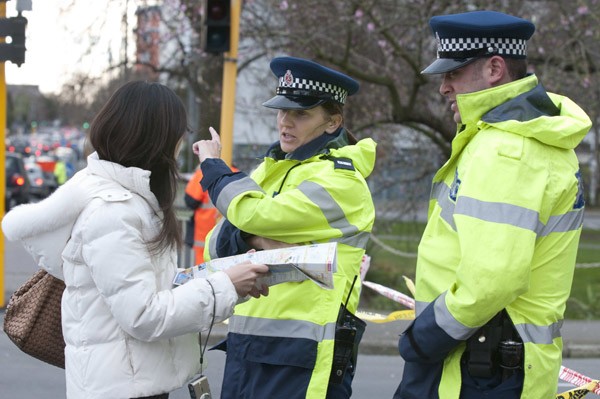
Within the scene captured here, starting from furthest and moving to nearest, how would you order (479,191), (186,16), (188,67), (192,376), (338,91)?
1. (188,67)
2. (186,16)
3. (338,91)
4. (192,376)
5. (479,191)

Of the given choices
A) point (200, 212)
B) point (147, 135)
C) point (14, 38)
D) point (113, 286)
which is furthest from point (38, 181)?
point (113, 286)

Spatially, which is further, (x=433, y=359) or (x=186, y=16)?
(x=186, y=16)

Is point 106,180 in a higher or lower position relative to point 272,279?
higher

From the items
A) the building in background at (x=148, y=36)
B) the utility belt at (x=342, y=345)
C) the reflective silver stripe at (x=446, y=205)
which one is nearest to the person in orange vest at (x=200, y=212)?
the building in background at (x=148, y=36)

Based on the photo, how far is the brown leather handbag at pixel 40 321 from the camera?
125 inches

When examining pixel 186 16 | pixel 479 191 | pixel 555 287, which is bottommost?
pixel 186 16

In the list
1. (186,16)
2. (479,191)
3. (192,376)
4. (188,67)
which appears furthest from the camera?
(188,67)

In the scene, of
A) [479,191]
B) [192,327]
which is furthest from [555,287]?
[192,327]

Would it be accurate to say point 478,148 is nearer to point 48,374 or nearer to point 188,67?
point 48,374

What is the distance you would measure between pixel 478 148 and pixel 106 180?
3.61 feet

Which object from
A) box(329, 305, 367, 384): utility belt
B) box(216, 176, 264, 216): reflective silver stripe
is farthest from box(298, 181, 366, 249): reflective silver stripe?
box(329, 305, 367, 384): utility belt

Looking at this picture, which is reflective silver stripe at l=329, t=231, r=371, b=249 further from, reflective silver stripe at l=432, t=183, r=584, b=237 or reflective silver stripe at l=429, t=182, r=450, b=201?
reflective silver stripe at l=432, t=183, r=584, b=237

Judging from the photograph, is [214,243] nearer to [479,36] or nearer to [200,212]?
[479,36]

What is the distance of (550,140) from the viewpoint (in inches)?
112
